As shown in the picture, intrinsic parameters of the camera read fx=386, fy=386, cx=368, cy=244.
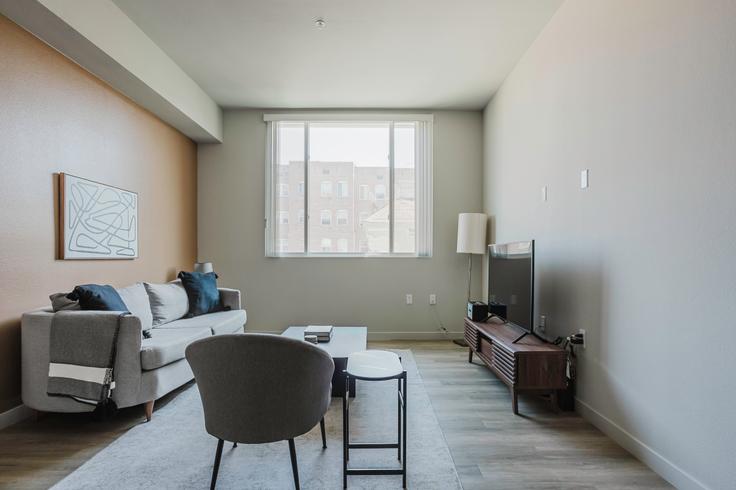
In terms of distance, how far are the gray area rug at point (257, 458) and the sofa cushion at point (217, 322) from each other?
834 millimetres

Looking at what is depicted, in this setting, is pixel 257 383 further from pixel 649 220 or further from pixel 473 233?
pixel 473 233

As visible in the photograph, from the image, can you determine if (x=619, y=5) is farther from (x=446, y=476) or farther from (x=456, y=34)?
(x=446, y=476)

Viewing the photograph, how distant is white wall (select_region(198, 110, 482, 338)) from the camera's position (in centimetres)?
484

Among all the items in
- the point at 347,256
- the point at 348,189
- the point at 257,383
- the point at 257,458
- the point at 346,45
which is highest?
the point at 346,45

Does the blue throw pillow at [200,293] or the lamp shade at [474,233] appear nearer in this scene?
the blue throw pillow at [200,293]

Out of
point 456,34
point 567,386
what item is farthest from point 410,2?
point 567,386

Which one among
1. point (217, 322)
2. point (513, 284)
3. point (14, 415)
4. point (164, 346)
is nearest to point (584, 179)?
point (513, 284)

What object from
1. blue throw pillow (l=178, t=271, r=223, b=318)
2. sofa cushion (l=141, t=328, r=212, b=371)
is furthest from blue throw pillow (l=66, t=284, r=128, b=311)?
blue throw pillow (l=178, t=271, r=223, b=318)

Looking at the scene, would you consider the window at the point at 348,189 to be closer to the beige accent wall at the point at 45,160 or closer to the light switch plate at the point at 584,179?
the beige accent wall at the point at 45,160

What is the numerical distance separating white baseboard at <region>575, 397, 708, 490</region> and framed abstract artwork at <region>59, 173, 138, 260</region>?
3.80 m

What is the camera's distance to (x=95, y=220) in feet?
10.2

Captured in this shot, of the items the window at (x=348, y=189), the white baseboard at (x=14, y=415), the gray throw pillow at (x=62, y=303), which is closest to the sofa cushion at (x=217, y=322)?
the gray throw pillow at (x=62, y=303)

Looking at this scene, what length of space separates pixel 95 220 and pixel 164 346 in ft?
4.33

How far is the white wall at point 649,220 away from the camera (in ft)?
5.25
